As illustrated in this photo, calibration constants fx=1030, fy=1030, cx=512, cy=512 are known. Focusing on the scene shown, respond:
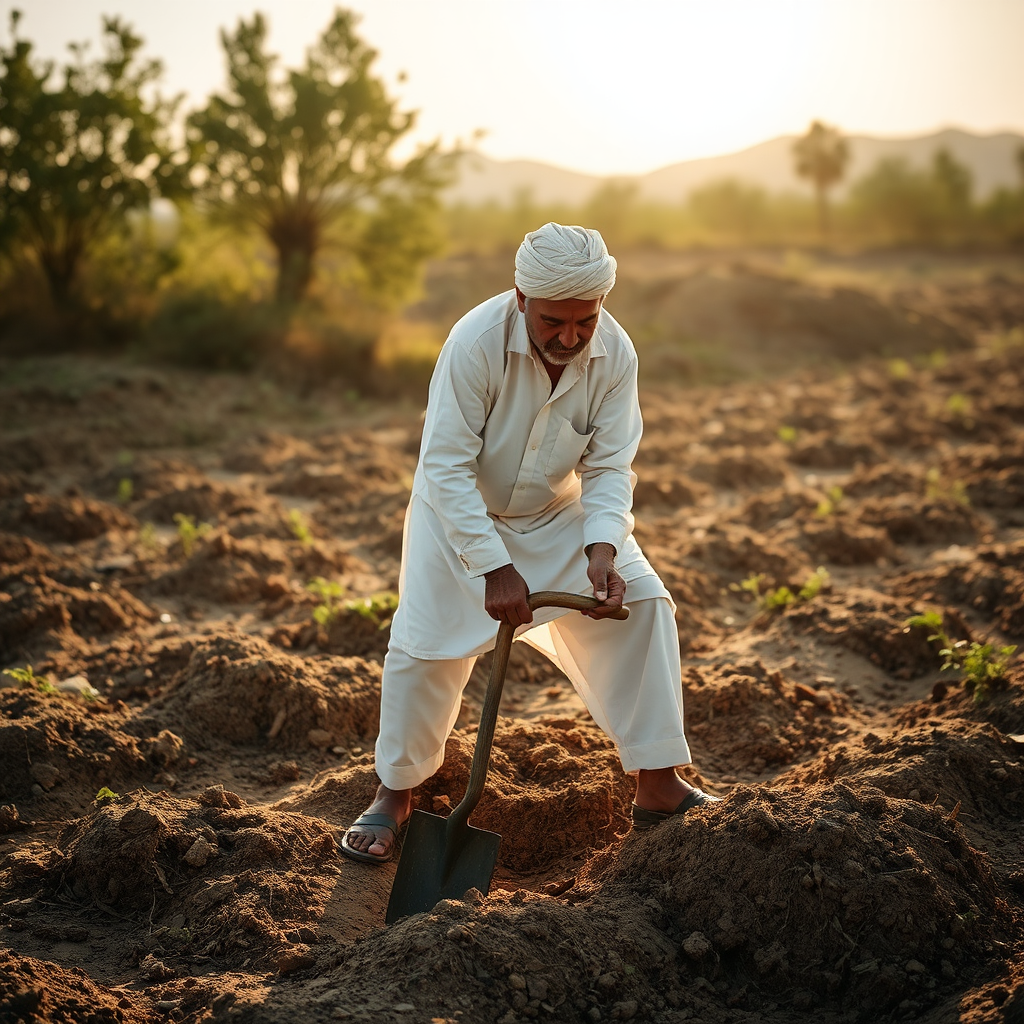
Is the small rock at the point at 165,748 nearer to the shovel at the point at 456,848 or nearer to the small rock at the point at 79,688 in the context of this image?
the small rock at the point at 79,688

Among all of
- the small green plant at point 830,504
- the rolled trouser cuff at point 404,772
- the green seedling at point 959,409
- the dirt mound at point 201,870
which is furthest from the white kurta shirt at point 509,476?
the green seedling at point 959,409

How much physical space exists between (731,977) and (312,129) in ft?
42.0

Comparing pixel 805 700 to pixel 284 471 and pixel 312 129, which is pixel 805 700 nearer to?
pixel 284 471

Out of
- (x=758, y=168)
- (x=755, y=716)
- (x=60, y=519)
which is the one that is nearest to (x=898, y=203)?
(x=60, y=519)

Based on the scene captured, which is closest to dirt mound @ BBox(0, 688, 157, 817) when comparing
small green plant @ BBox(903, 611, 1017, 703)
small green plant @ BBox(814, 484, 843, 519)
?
small green plant @ BBox(903, 611, 1017, 703)

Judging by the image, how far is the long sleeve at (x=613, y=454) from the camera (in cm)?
293

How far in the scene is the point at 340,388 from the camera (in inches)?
476

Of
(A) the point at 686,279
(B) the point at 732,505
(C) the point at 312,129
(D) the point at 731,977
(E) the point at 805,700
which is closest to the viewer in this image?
(D) the point at 731,977

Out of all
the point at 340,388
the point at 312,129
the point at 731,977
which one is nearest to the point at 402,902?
the point at 731,977

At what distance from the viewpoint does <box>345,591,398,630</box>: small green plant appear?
4572mm

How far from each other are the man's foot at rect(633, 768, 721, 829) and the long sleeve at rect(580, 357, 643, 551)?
0.69 m

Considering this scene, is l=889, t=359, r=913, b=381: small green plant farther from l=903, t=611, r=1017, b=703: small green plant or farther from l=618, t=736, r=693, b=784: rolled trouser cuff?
l=618, t=736, r=693, b=784: rolled trouser cuff

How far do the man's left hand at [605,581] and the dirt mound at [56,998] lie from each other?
1427mm

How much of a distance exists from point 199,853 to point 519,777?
1055mm
